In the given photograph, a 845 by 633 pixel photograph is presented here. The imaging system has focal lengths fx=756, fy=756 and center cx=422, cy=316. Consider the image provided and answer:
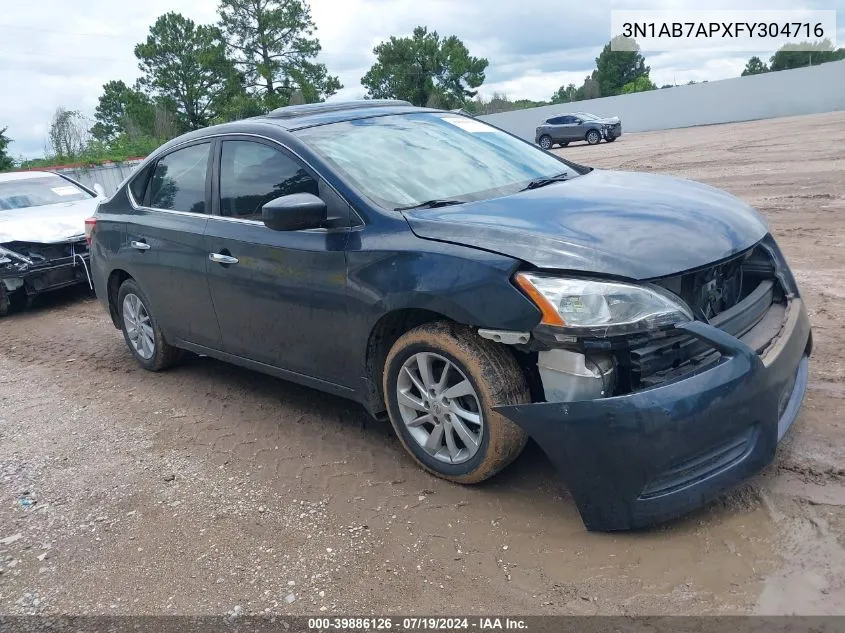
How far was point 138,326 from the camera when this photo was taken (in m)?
5.55

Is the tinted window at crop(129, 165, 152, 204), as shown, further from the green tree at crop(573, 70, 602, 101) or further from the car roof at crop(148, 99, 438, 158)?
the green tree at crop(573, 70, 602, 101)

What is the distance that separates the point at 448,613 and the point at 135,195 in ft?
12.8

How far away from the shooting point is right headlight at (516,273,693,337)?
9.10 feet

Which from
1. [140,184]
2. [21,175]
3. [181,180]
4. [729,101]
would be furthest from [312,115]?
[729,101]

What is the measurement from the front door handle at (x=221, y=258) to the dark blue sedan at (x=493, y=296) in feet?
0.07

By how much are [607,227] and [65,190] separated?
8.55 m

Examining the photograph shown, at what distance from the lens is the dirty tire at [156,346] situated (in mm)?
5289

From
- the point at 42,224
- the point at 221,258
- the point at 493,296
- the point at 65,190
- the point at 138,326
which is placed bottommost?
the point at 138,326

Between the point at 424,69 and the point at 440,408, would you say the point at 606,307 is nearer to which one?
the point at 440,408

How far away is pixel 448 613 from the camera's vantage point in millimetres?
A: 2680

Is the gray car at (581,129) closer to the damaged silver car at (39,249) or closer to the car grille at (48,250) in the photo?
the damaged silver car at (39,249)

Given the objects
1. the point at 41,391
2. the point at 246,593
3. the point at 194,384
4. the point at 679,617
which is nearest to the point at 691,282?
the point at 679,617

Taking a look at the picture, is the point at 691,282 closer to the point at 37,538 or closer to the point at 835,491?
the point at 835,491

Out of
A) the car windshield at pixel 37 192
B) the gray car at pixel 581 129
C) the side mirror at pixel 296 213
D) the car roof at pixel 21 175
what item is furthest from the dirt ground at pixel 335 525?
the gray car at pixel 581 129
